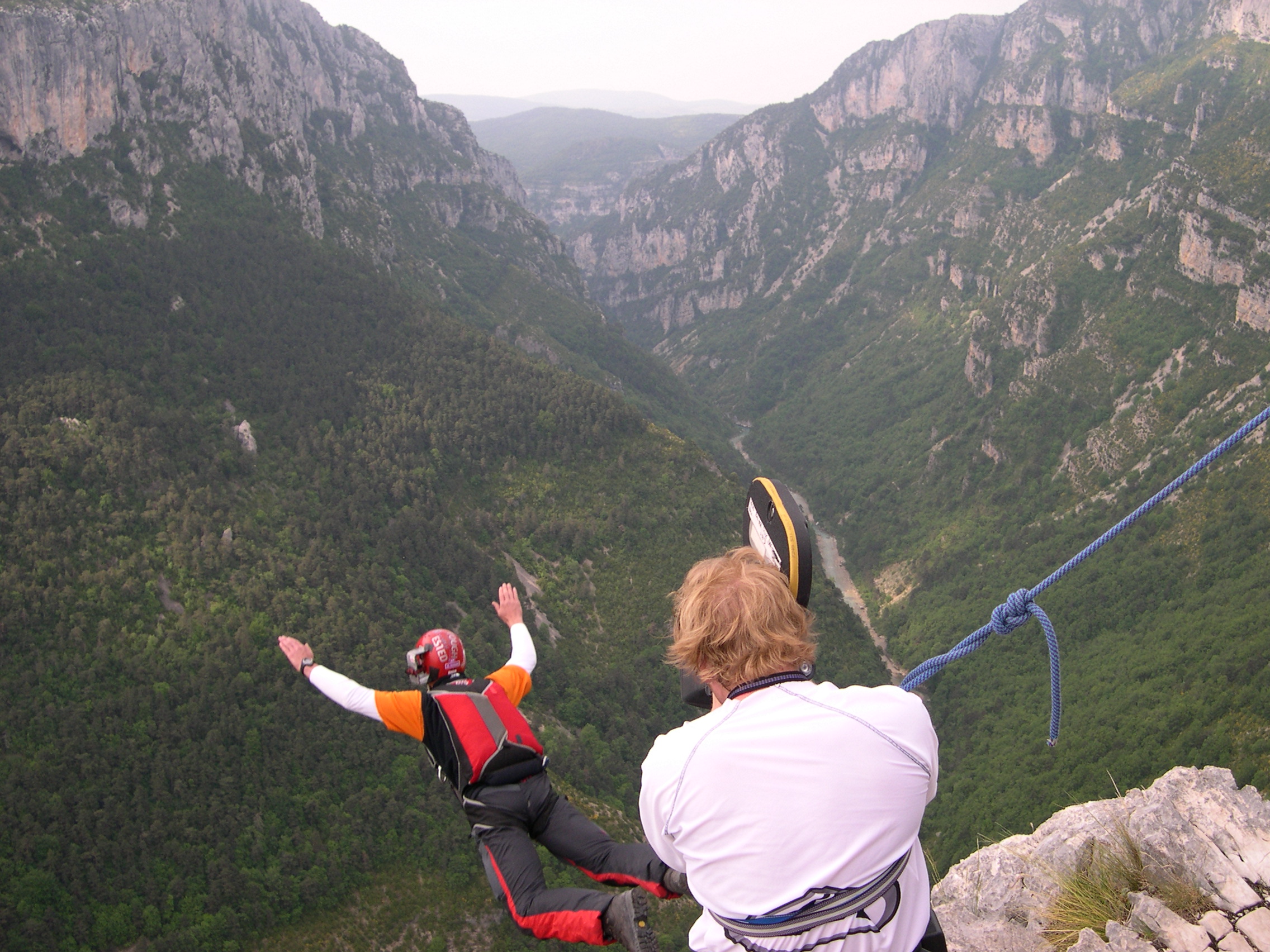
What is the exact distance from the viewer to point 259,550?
160ft

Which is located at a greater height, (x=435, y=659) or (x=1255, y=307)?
(x=435, y=659)

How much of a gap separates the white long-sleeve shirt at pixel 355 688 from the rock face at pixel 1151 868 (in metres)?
4.66

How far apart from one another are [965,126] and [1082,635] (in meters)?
143

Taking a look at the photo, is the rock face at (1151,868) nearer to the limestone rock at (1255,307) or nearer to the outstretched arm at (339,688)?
the outstretched arm at (339,688)

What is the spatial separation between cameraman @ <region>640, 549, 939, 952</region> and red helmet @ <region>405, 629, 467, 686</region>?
3.93 m

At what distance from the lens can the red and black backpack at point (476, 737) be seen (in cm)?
663

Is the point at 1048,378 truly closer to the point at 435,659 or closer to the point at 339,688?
the point at 435,659

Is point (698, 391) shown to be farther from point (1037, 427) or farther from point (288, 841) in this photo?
point (288, 841)

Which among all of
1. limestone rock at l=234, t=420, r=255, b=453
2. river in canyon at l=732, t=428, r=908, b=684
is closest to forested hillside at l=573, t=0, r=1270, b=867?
river in canyon at l=732, t=428, r=908, b=684

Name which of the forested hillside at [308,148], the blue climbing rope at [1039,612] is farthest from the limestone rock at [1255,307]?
the blue climbing rope at [1039,612]

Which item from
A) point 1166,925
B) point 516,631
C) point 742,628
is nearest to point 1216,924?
point 1166,925

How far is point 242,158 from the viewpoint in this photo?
83875 mm

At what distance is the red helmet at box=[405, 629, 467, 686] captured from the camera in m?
7.17

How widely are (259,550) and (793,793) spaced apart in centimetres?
5175
